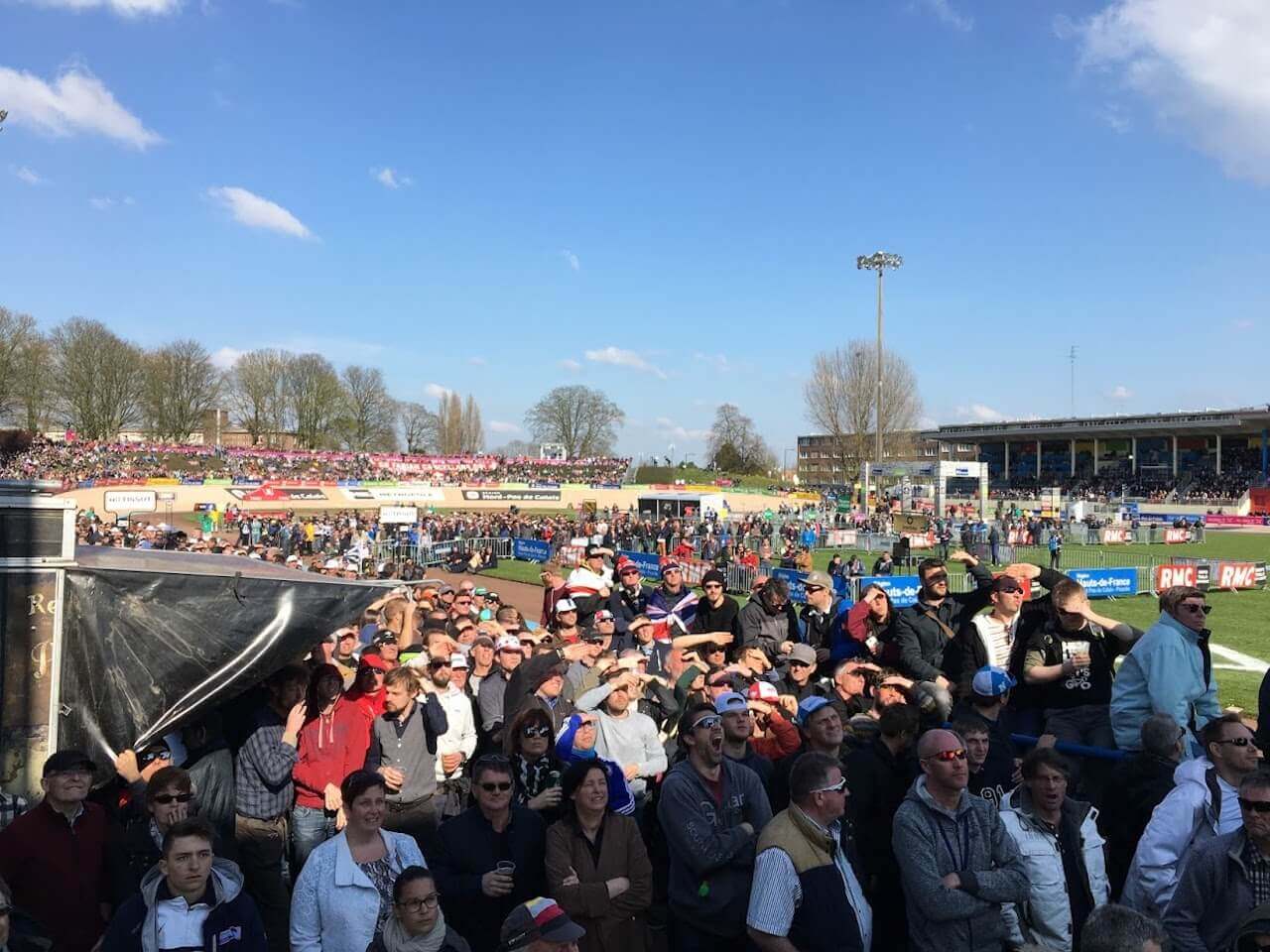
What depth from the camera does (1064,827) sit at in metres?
3.96

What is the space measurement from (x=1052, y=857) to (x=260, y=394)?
81.4m

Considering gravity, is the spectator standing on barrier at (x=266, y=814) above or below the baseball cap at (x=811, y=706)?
below

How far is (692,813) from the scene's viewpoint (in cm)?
424

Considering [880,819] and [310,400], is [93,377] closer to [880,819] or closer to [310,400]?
[310,400]

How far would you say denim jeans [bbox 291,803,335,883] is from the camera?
4.96 meters

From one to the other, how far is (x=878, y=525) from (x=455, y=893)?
3836cm

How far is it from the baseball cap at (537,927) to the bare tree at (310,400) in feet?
263

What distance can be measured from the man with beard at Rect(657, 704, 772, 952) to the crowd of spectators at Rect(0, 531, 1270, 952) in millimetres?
13

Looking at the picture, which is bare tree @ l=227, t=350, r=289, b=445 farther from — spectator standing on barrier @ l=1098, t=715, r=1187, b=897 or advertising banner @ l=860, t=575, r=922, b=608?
spectator standing on barrier @ l=1098, t=715, r=1187, b=897

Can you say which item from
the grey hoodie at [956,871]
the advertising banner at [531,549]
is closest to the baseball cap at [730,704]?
the grey hoodie at [956,871]

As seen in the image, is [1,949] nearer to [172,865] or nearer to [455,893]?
[172,865]

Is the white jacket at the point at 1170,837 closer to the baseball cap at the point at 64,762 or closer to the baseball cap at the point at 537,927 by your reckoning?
the baseball cap at the point at 537,927

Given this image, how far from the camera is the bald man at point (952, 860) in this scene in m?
3.68

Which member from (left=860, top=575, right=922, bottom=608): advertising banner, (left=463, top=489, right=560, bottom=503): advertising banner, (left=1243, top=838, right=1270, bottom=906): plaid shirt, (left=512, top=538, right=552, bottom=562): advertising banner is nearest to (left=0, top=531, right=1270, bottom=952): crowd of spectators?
(left=1243, top=838, right=1270, bottom=906): plaid shirt
